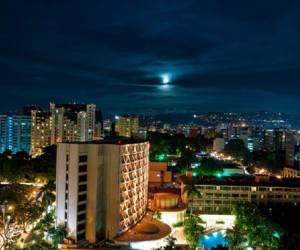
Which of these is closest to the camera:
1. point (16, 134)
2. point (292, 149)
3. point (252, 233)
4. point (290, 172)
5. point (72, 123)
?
point (252, 233)

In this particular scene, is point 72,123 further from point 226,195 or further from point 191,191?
point 191,191

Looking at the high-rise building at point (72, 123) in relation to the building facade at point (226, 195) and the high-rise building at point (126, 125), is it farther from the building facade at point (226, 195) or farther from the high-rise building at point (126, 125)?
the building facade at point (226, 195)

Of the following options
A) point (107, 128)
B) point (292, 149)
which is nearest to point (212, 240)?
point (292, 149)

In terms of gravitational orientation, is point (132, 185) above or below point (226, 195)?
above

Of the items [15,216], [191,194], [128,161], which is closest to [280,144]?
[191,194]

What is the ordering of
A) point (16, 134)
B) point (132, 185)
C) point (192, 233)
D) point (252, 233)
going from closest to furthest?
point (252, 233)
point (192, 233)
point (132, 185)
point (16, 134)

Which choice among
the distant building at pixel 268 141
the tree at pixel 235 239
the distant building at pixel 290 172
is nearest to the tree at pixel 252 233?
the tree at pixel 235 239

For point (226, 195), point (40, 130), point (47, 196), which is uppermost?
point (40, 130)

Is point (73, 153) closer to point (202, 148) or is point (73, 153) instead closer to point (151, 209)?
point (151, 209)
